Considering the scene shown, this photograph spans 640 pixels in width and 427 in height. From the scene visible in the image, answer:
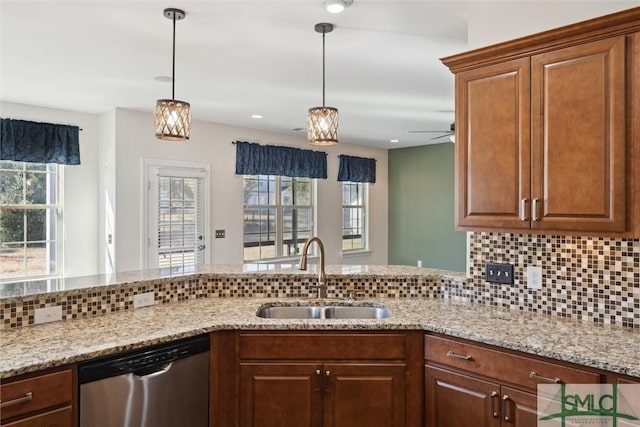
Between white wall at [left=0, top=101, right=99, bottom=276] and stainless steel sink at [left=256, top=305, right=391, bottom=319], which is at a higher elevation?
white wall at [left=0, top=101, right=99, bottom=276]

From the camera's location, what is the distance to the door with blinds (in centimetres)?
543

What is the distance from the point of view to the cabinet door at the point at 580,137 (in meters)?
1.96

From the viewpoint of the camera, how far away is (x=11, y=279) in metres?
4.83

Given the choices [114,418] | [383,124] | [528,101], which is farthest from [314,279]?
[383,124]

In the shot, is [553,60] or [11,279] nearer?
[553,60]

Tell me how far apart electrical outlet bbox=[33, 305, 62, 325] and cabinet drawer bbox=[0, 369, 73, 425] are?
58cm

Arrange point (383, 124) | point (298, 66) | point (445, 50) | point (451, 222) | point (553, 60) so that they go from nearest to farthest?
point (553, 60)
point (445, 50)
point (298, 66)
point (383, 124)
point (451, 222)

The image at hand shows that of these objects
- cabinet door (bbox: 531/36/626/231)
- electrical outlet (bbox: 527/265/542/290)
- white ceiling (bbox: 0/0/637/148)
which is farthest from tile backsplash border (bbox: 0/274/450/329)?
white ceiling (bbox: 0/0/637/148)

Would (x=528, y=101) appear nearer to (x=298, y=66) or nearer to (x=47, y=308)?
(x=298, y=66)

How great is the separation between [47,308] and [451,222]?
6.40m

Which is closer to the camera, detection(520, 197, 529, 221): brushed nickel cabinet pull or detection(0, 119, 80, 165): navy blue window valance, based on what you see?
detection(520, 197, 529, 221): brushed nickel cabinet pull

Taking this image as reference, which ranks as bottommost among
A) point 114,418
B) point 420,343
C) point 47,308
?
point 114,418

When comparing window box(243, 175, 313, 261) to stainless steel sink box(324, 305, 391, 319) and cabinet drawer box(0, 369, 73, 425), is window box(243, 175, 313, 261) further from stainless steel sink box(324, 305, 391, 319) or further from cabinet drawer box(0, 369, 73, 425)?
cabinet drawer box(0, 369, 73, 425)

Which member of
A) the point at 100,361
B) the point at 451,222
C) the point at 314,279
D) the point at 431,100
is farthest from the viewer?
the point at 451,222
